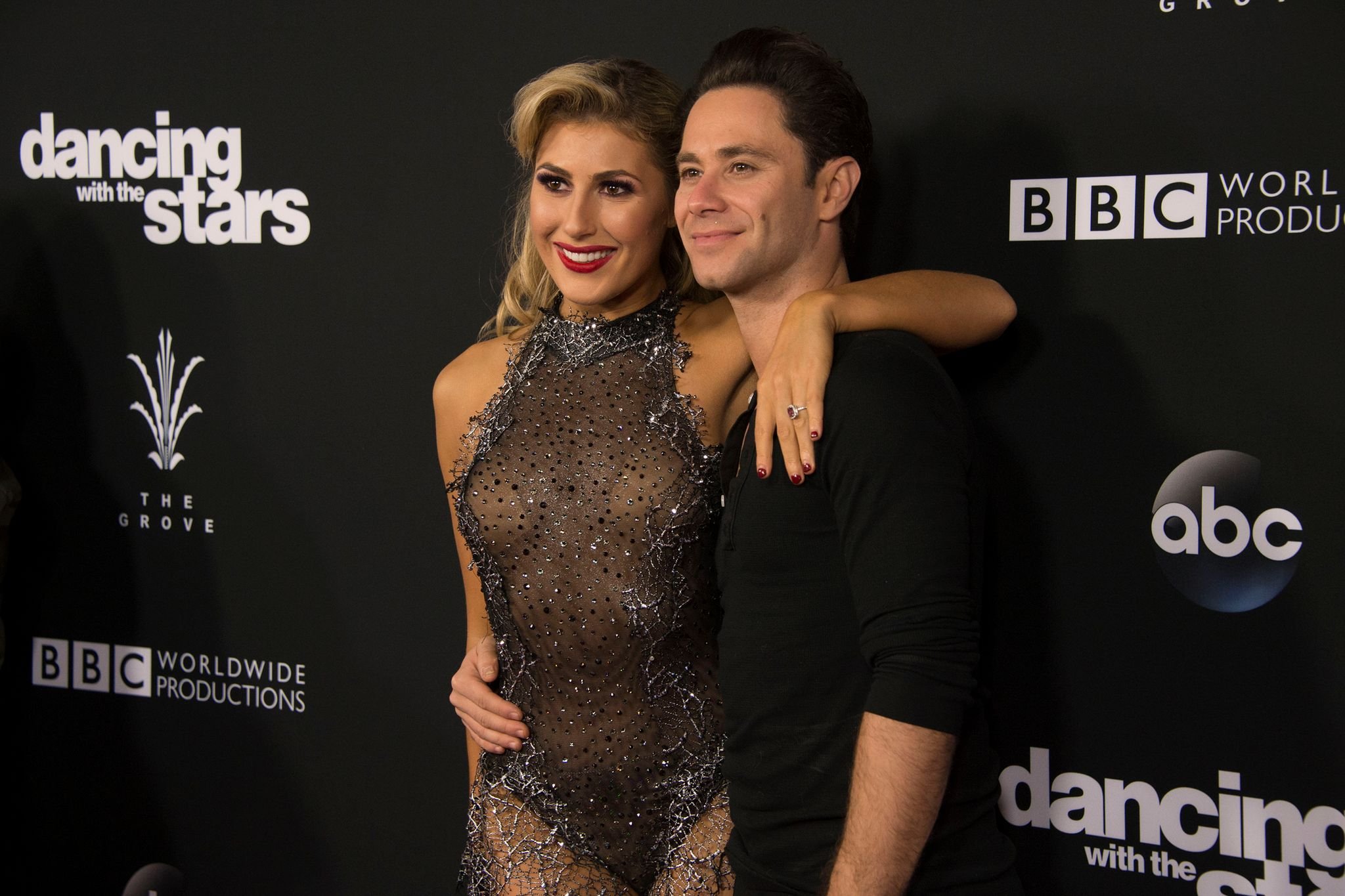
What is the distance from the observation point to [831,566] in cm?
134

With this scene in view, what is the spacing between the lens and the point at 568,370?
1.78 m

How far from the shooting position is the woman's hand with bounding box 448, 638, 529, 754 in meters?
1.77

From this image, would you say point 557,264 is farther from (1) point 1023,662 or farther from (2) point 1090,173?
(1) point 1023,662

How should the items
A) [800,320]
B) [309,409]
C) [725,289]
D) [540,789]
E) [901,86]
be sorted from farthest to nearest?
[309,409], [901,86], [540,789], [725,289], [800,320]

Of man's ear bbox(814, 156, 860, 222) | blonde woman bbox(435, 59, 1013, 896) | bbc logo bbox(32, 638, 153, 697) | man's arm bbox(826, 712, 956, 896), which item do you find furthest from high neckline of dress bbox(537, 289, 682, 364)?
bbc logo bbox(32, 638, 153, 697)

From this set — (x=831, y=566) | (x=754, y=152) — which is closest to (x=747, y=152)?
(x=754, y=152)

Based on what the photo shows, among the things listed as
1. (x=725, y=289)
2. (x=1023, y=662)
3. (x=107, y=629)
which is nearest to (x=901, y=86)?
(x=725, y=289)

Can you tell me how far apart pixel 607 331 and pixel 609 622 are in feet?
1.43

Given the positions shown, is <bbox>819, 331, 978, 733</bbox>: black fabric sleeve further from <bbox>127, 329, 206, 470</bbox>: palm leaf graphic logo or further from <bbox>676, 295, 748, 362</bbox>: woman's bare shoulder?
<bbox>127, 329, 206, 470</bbox>: palm leaf graphic logo

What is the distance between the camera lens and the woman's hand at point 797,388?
131cm

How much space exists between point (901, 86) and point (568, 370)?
2.32ft

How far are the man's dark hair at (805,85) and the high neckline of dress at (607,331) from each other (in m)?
0.37

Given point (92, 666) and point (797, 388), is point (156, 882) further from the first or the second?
point (797, 388)

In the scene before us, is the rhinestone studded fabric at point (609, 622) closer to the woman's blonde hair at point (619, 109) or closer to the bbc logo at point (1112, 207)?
the woman's blonde hair at point (619, 109)
